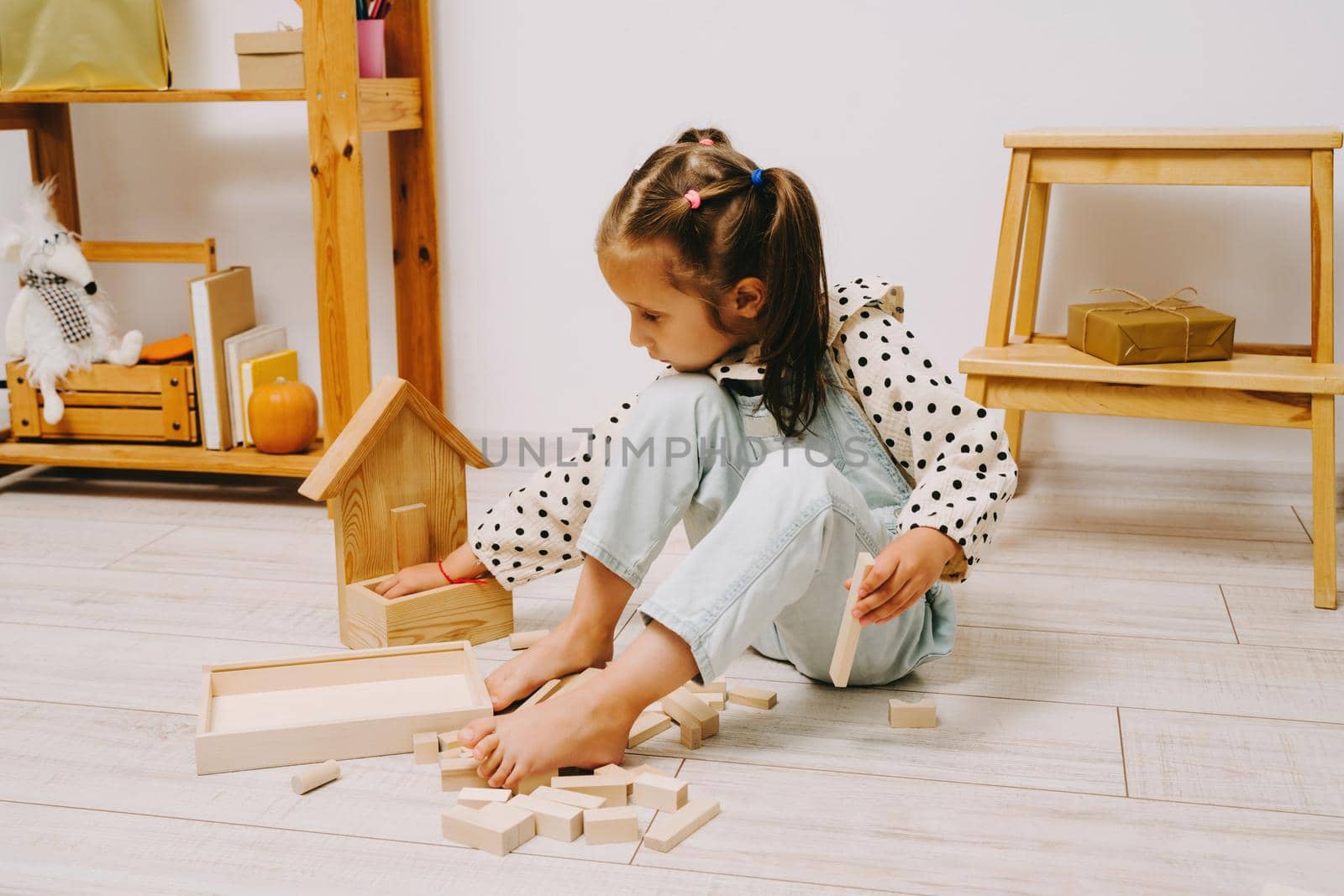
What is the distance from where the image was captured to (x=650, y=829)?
36.7 inches

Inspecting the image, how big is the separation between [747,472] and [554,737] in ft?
1.03

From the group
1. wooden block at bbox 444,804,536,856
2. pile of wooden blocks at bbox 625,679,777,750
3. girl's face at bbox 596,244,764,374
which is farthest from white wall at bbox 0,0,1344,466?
wooden block at bbox 444,804,536,856

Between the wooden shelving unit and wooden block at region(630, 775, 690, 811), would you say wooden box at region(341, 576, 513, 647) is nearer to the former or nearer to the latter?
wooden block at region(630, 775, 690, 811)

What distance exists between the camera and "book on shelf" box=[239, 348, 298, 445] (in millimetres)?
1839

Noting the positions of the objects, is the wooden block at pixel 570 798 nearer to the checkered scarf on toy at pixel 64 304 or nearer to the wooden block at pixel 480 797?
the wooden block at pixel 480 797

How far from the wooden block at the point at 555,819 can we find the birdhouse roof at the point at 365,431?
0.42 meters

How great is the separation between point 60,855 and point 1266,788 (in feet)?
3.10

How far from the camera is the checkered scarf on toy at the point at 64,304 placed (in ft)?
5.98

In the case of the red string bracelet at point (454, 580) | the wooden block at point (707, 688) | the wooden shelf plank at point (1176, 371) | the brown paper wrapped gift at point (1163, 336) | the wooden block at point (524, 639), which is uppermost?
the brown paper wrapped gift at point (1163, 336)

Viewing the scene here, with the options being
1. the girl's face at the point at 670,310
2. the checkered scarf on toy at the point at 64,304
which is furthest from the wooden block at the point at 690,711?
the checkered scarf on toy at the point at 64,304

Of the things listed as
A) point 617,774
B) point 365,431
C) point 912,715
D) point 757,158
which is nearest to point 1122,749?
point 912,715

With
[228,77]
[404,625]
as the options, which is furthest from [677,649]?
[228,77]

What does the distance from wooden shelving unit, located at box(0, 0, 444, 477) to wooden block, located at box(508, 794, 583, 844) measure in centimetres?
90

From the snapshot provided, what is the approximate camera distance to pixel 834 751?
1.08m
